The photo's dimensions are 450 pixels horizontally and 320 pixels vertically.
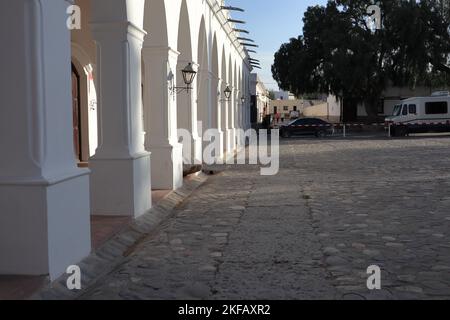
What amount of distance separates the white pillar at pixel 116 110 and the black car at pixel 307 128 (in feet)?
86.1

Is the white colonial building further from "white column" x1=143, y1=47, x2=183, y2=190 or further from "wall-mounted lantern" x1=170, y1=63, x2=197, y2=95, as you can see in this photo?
"wall-mounted lantern" x1=170, y1=63, x2=197, y2=95

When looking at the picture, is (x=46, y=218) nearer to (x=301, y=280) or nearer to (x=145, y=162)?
(x=301, y=280)

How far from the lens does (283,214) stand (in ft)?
27.4

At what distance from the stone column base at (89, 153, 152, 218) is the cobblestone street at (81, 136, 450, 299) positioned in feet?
2.07

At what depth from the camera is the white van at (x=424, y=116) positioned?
A: 31469 mm

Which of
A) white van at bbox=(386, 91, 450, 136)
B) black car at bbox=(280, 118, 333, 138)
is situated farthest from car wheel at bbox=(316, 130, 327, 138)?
white van at bbox=(386, 91, 450, 136)

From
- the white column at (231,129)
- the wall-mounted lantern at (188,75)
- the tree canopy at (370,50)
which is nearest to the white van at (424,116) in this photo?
the tree canopy at (370,50)

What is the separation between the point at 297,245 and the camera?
6.42 metres

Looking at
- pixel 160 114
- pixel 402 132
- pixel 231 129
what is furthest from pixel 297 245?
pixel 402 132

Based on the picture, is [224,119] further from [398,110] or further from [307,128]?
[398,110]

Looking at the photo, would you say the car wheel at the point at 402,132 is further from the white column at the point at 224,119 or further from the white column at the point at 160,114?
the white column at the point at 160,114

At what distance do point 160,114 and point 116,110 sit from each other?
2498 millimetres

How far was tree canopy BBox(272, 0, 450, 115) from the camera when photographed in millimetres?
35000

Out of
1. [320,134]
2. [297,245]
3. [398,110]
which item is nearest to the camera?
[297,245]
